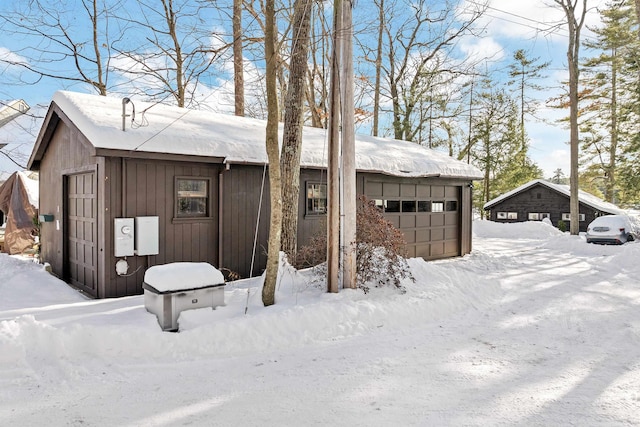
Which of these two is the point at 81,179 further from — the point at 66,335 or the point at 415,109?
the point at 415,109

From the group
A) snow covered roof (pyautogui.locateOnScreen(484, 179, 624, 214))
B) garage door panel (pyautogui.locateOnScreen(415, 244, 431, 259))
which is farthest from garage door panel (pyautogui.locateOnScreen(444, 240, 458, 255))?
snow covered roof (pyautogui.locateOnScreen(484, 179, 624, 214))

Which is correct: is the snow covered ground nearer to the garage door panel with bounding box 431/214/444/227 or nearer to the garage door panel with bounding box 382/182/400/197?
the garage door panel with bounding box 382/182/400/197

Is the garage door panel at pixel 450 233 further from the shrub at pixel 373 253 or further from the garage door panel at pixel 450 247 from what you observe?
the shrub at pixel 373 253

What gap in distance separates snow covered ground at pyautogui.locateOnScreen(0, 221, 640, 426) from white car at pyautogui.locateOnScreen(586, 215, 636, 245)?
1028 centimetres

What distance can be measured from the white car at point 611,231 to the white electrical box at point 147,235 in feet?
51.2

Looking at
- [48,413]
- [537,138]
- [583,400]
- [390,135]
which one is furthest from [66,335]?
[537,138]

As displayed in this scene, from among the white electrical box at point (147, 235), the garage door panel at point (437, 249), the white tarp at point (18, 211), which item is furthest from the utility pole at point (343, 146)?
the white tarp at point (18, 211)

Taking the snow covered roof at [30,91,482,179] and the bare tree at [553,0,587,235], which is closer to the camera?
the snow covered roof at [30,91,482,179]

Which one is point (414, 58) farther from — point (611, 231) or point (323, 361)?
point (323, 361)

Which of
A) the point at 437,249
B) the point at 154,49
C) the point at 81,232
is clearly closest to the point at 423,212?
the point at 437,249

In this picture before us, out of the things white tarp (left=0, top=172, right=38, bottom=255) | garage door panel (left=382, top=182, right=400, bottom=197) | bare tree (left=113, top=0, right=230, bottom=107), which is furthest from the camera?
bare tree (left=113, top=0, right=230, bottom=107)

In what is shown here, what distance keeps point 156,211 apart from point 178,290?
2.66 m

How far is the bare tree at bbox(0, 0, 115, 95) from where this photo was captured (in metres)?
13.9

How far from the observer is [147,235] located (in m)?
6.53
